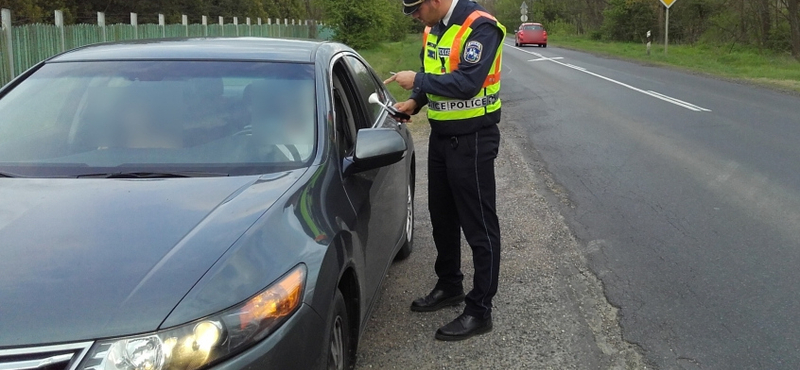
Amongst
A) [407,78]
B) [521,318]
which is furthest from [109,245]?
[521,318]

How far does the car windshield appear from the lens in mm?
3260

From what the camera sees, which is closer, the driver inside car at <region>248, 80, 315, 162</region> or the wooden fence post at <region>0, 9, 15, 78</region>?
the driver inside car at <region>248, 80, 315, 162</region>

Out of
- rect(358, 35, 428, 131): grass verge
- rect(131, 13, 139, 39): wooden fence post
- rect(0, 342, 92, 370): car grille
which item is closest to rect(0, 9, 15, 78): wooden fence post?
rect(131, 13, 139, 39): wooden fence post

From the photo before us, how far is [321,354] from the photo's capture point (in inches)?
100.0

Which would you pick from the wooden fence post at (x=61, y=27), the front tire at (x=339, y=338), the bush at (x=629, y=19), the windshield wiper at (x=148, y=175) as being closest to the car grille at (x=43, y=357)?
the front tire at (x=339, y=338)

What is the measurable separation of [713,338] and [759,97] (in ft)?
43.2

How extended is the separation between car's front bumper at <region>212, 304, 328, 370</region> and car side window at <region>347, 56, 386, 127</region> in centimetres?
Answer: 206

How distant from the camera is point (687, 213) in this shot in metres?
6.41

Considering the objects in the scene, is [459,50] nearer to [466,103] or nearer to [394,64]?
[466,103]

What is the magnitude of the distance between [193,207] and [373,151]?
92 centimetres

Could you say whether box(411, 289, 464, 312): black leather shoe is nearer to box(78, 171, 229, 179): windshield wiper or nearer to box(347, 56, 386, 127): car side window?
box(347, 56, 386, 127): car side window

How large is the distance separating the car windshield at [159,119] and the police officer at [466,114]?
64cm

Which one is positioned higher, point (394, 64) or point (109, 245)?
point (394, 64)

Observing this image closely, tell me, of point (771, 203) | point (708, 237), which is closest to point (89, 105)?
point (708, 237)
